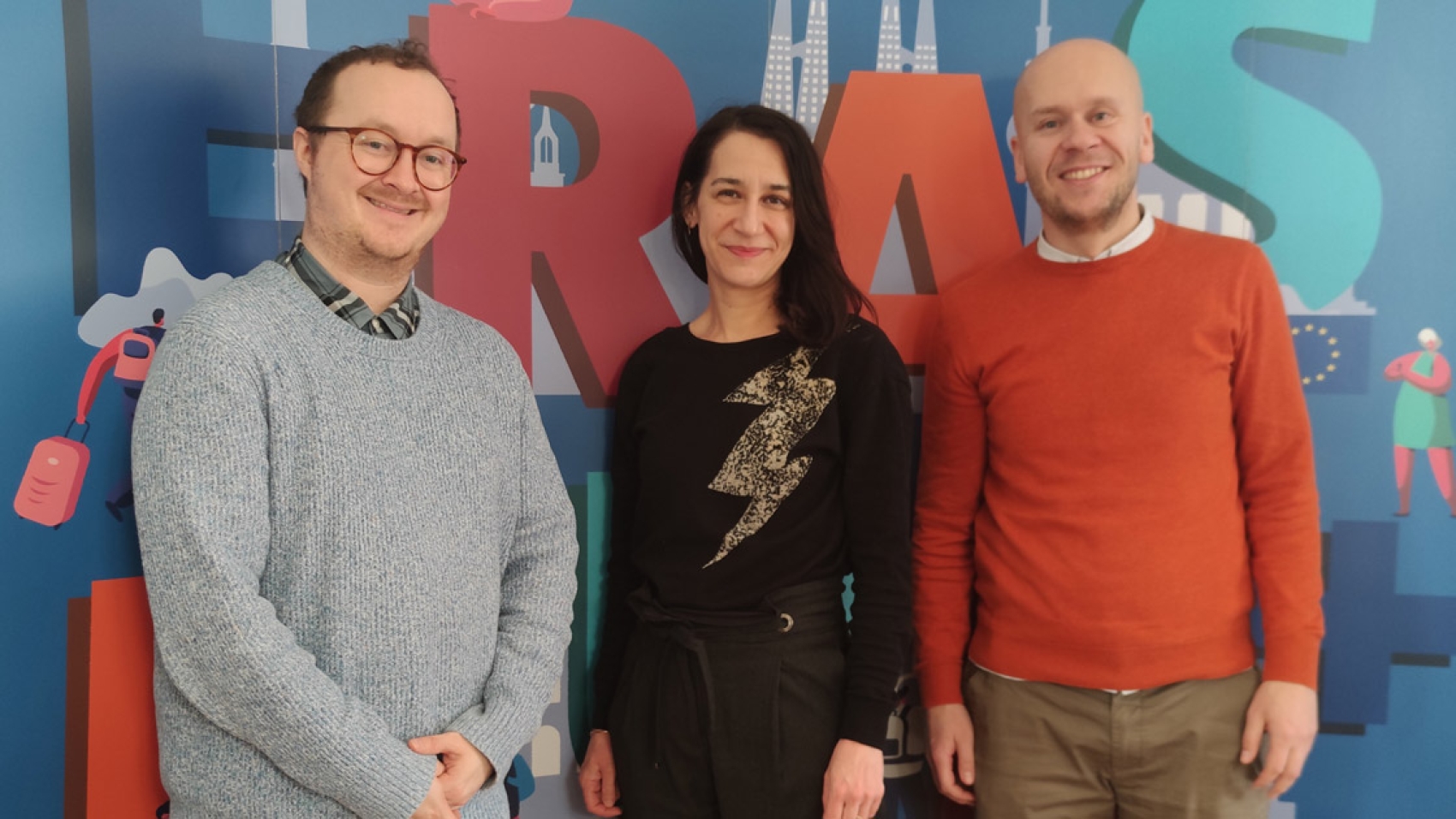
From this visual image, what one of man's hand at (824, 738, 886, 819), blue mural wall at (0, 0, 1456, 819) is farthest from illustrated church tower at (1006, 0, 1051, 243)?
man's hand at (824, 738, 886, 819)

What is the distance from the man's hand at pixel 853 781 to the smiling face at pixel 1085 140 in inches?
39.4

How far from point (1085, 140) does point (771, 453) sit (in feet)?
2.63

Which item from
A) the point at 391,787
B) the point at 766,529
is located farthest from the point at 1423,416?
the point at 391,787

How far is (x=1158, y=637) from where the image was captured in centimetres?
167

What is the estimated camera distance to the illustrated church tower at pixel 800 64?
1979mm

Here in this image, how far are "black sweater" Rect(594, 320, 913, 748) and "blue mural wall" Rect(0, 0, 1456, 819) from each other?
29cm

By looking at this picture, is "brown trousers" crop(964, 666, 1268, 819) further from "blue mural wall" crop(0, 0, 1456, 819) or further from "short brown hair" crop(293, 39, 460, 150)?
"short brown hair" crop(293, 39, 460, 150)

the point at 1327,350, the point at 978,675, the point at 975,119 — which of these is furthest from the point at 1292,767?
the point at 975,119

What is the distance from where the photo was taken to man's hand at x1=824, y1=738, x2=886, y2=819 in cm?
157

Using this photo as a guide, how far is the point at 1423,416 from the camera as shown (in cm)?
208

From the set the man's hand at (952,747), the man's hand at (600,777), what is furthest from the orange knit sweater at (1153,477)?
the man's hand at (600,777)

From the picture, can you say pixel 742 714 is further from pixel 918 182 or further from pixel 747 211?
pixel 918 182

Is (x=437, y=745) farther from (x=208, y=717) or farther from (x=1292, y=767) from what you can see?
(x=1292, y=767)

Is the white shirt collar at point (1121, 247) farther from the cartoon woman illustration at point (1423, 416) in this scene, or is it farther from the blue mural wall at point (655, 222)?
the cartoon woman illustration at point (1423, 416)
